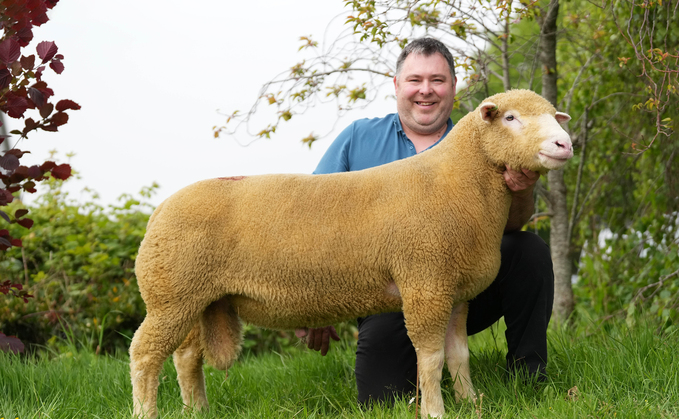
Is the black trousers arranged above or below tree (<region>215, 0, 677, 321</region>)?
below

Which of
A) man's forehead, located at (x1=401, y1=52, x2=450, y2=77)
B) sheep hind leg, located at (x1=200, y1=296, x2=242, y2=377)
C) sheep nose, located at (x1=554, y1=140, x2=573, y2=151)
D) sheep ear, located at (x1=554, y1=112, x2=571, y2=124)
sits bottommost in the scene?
sheep hind leg, located at (x1=200, y1=296, x2=242, y2=377)

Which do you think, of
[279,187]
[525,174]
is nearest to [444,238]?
[525,174]

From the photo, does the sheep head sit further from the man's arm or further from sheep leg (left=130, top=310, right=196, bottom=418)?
sheep leg (left=130, top=310, right=196, bottom=418)

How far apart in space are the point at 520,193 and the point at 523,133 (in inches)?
15.2

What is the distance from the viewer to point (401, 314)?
3.44m

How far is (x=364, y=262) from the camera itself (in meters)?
2.62

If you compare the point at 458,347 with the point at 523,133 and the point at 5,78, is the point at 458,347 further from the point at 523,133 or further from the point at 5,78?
the point at 5,78

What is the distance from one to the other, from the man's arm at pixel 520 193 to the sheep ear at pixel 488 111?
8.9 inches

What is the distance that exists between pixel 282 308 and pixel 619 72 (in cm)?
330

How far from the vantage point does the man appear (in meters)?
3.22

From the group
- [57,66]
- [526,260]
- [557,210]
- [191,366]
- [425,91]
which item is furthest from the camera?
[557,210]

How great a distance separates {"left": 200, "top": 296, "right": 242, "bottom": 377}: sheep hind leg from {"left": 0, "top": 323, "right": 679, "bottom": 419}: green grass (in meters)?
0.27

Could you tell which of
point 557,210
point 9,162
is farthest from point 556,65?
point 9,162

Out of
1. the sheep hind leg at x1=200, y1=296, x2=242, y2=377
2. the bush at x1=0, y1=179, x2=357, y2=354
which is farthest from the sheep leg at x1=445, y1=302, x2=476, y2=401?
the bush at x1=0, y1=179, x2=357, y2=354
